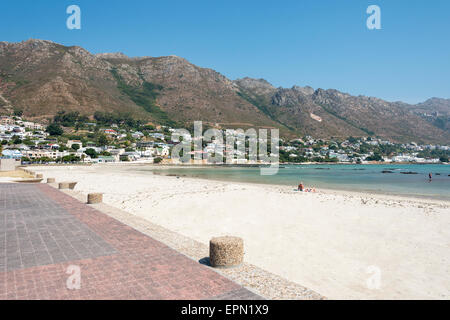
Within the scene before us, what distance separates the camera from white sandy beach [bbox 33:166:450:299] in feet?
18.0

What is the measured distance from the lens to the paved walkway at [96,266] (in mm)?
4156

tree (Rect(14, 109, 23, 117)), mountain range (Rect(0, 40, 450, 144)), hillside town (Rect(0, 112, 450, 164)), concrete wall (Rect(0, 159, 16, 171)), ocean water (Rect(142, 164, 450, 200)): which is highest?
mountain range (Rect(0, 40, 450, 144))

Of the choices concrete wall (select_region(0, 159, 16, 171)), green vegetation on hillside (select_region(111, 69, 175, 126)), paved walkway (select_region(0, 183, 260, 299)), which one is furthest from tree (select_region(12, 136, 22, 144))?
paved walkway (select_region(0, 183, 260, 299))

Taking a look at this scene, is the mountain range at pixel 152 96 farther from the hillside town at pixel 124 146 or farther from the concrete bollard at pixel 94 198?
the concrete bollard at pixel 94 198

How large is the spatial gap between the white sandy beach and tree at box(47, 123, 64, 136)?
335 ft

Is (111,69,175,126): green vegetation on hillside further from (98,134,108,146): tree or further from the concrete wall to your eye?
the concrete wall

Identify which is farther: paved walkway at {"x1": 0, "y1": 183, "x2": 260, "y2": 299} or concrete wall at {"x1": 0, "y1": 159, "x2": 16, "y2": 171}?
concrete wall at {"x1": 0, "y1": 159, "x2": 16, "y2": 171}

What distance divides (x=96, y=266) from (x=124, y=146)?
104 meters

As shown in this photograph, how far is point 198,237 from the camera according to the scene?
27.9 ft

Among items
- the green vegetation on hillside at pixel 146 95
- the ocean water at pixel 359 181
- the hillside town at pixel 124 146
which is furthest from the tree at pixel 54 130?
the ocean water at pixel 359 181

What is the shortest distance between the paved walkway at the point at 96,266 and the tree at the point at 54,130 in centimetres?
10728

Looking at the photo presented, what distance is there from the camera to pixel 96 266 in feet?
16.9
